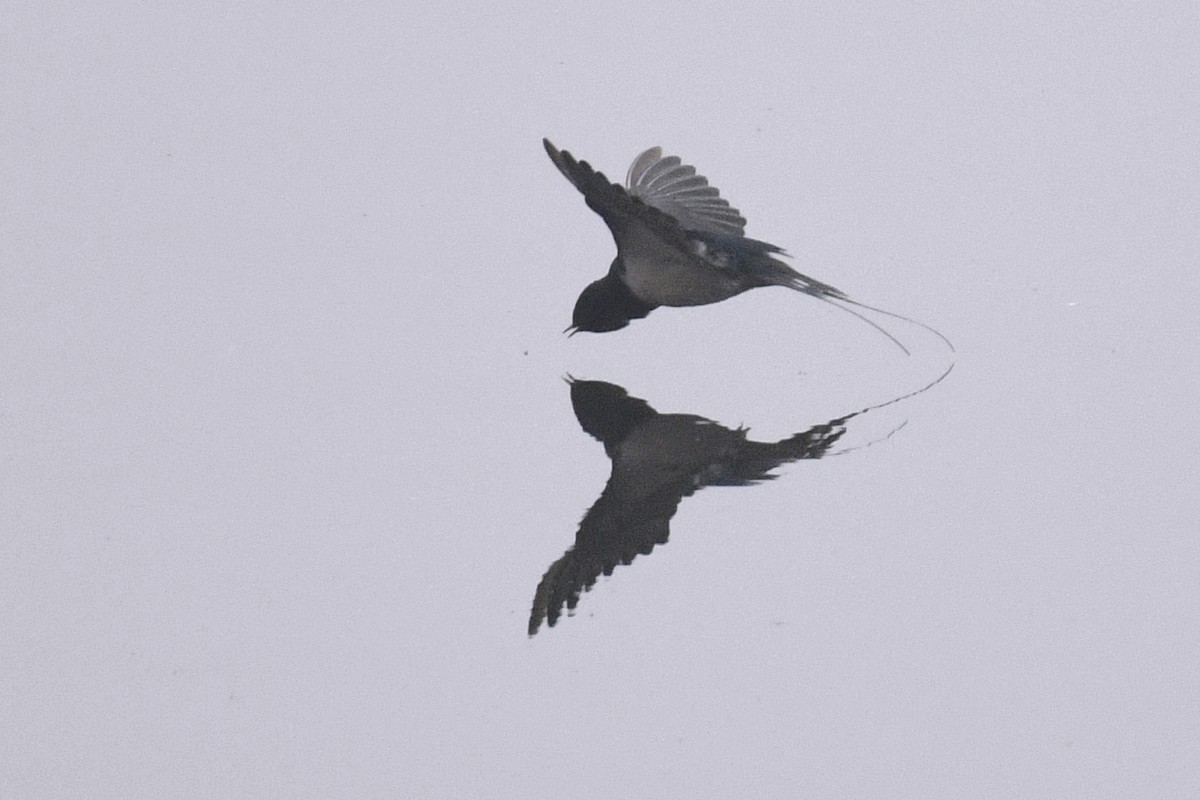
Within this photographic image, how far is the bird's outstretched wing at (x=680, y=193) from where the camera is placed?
15.4ft

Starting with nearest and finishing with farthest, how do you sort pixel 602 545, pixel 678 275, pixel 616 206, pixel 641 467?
pixel 602 545, pixel 641 467, pixel 616 206, pixel 678 275

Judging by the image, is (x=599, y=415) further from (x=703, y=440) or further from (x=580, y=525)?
(x=580, y=525)

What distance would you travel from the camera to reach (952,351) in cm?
425

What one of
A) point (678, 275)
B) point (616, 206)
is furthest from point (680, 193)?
point (616, 206)

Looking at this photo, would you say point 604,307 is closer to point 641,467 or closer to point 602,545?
point 641,467

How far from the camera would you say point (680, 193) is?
4785mm

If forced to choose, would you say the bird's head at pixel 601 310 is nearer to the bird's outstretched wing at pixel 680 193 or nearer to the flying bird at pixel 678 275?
the flying bird at pixel 678 275

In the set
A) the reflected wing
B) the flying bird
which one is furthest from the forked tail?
the reflected wing

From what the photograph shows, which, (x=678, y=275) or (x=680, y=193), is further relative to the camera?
(x=680, y=193)

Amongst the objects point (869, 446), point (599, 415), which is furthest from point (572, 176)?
point (869, 446)

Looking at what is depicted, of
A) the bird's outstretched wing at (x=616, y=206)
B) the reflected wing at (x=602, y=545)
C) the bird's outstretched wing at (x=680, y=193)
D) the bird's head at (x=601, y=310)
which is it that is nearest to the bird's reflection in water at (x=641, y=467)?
the reflected wing at (x=602, y=545)

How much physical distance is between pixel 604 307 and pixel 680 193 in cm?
55

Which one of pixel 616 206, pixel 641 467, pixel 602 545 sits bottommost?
pixel 602 545

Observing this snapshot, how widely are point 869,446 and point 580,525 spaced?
722 mm
